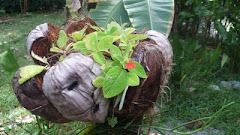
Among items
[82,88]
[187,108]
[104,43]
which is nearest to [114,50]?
[104,43]

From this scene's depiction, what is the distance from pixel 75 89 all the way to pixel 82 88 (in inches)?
0.7

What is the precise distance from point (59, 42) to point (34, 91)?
20 cm

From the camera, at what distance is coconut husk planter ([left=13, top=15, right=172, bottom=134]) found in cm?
73

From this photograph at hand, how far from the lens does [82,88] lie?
0.73 meters

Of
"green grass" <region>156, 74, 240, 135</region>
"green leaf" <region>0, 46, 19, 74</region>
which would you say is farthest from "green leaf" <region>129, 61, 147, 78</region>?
"green grass" <region>156, 74, 240, 135</region>

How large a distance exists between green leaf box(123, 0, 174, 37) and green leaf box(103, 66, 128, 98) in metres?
1.01

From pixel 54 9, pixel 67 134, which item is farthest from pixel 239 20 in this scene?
pixel 54 9

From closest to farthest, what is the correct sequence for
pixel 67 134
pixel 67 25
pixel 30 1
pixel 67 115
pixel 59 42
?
1. pixel 67 115
2. pixel 59 42
3. pixel 67 25
4. pixel 67 134
5. pixel 30 1

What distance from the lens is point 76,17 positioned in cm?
110

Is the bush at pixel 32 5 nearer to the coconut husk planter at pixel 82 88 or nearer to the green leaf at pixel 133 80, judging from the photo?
the coconut husk planter at pixel 82 88

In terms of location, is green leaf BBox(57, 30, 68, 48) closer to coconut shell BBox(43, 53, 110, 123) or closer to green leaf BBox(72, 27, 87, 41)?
green leaf BBox(72, 27, 87, 41)

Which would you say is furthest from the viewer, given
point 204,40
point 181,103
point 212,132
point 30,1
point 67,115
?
point 30,1

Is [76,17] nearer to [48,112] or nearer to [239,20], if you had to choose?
[48,112]

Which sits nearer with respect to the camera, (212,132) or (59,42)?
(59,42)
